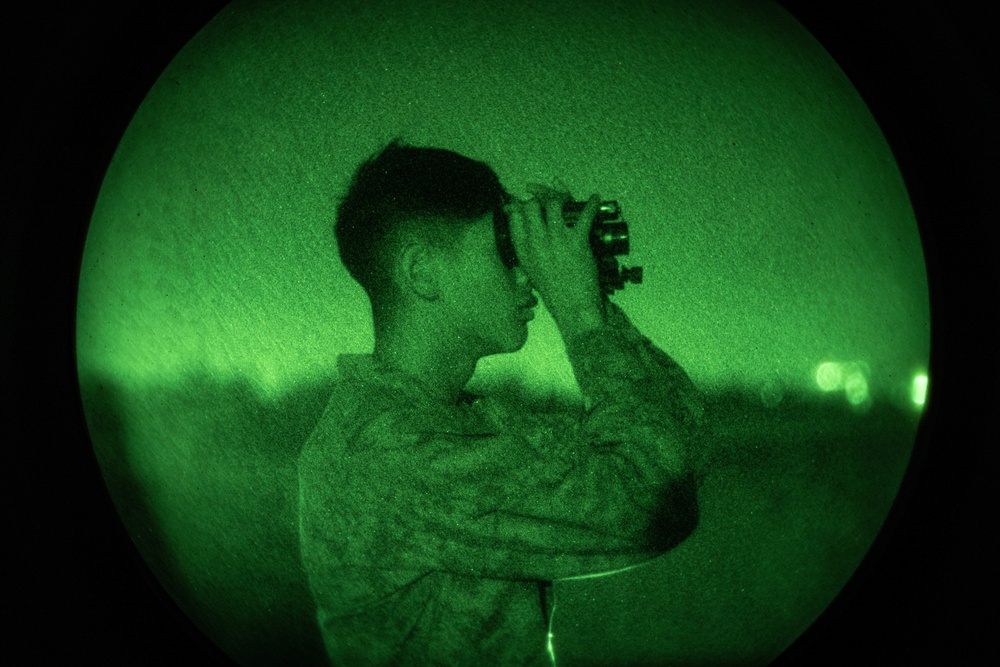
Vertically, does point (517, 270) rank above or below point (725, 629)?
above

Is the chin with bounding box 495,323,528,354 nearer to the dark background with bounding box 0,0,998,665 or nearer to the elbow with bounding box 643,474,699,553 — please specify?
the elbow with bounding box 643,474,699,553

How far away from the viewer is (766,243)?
91cm

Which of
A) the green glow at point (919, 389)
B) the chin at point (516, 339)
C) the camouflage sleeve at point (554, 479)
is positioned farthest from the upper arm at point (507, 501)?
the green glow at point (919, 389)

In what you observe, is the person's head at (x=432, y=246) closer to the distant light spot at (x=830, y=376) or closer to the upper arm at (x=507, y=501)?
the upper arm at (x=507, y=501)

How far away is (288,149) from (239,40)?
0.23 metres

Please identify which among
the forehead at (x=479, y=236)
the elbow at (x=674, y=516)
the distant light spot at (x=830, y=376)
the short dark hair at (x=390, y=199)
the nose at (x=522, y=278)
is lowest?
the elbow at (x=674, y=516)

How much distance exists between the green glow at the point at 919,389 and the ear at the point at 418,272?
29.2 inches

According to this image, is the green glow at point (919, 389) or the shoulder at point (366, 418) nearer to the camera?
the shoulder at point (366, 418)

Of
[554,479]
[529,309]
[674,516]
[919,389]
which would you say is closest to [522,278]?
[529,309]

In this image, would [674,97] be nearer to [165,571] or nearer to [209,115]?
[209,115]

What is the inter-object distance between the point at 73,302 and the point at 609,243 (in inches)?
34.0

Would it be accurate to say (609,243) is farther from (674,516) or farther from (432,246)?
(674,516)

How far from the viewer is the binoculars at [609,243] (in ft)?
2.89

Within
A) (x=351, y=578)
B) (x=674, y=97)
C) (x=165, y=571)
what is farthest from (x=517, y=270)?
(x=165, y=571)
